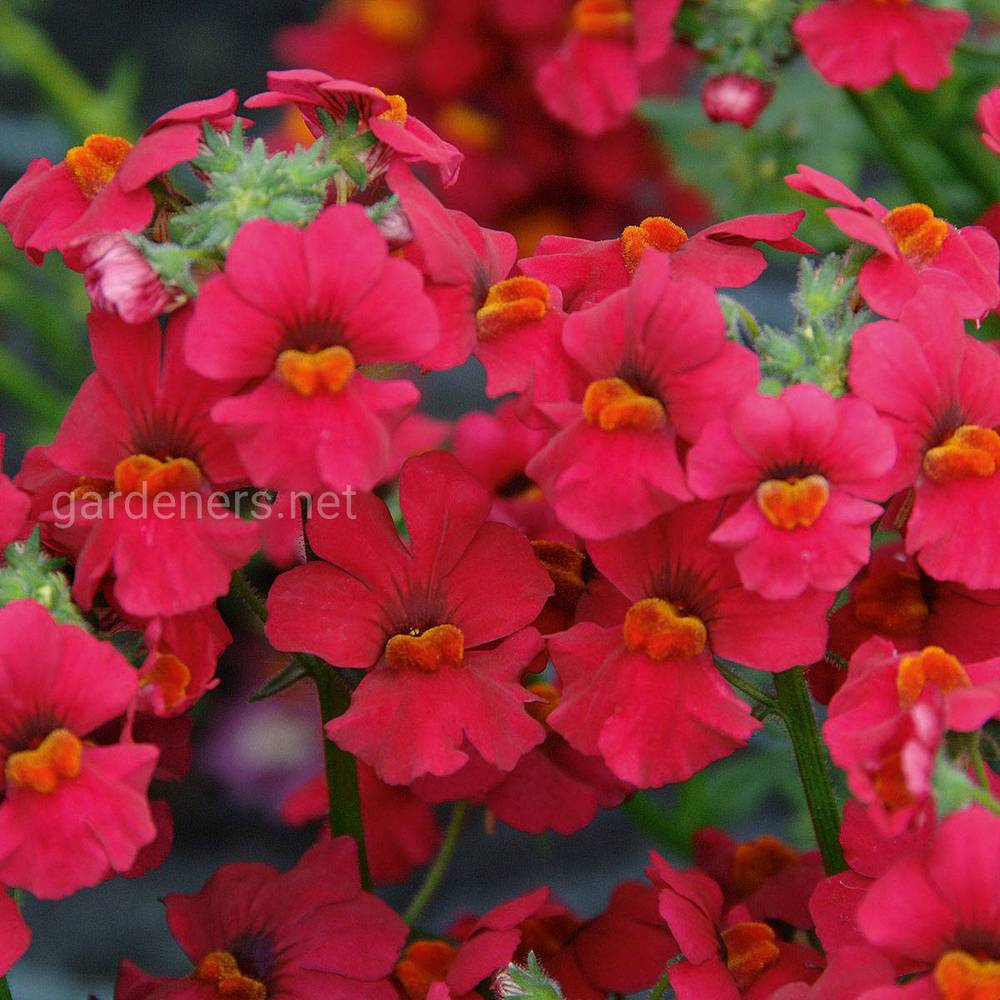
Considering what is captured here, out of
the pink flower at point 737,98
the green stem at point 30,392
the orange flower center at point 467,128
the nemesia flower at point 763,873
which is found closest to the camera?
the nemesia flower at point 763,873

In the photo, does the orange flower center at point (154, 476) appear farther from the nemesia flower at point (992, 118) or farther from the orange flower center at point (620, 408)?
the nemesia flower at point (992, 118)

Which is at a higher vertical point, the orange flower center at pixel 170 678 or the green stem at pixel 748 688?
the orange flower center at pixel 170 678

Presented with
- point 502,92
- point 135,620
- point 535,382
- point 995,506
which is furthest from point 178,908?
point 502,92

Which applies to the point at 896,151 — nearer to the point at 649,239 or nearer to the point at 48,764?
the point at 649,239

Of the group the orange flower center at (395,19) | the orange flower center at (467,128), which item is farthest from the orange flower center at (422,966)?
the orange flower center at (395,19)

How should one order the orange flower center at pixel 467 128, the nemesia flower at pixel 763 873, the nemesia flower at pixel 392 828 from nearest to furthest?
the nemesia flower at pixel 763 873 < the nemesia flower at pixel 392 828 < the orange flower center at pixel 467 128

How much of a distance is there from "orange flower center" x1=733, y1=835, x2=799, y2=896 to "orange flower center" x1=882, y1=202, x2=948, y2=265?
299mm

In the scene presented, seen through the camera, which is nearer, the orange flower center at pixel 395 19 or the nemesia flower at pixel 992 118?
the nemesia flower at pixel 992 118

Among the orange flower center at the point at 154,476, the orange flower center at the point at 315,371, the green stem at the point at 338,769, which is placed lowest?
the green stem at the point at 338,769

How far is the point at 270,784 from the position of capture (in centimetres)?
160

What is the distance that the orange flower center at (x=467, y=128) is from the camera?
1551 millimetres

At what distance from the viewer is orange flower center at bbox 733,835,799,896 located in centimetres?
76

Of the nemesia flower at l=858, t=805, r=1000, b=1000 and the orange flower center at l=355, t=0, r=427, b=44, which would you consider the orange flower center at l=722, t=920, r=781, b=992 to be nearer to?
the nemesia flower at l=858, t=805, r=1000, b=1000

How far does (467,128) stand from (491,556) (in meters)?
0.97
